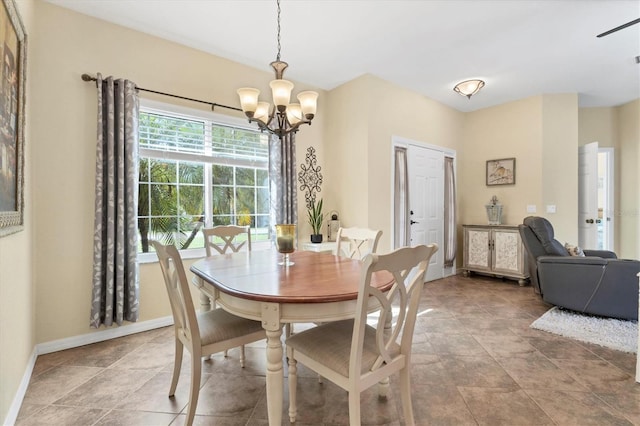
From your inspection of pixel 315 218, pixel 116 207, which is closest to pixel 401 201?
pixel 315 218

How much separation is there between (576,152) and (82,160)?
6160mm

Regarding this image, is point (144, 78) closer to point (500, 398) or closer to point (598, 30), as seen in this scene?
point (500, 398)

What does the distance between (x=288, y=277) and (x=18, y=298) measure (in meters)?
1.67

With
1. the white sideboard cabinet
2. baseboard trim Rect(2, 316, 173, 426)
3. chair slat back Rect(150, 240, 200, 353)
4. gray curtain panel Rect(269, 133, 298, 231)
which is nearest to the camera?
chair slat back Rect(150, 240, 200, 353)

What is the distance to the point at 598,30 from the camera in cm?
282

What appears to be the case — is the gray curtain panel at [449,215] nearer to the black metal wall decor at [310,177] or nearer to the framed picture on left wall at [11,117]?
the black metal wall decor at [310,177]

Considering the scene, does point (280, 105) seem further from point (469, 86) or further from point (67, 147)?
point (469, 86)

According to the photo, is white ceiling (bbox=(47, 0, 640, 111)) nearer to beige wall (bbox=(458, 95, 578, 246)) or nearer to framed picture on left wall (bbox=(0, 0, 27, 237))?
beige wall (bbox=(458, 95, 578, 246))

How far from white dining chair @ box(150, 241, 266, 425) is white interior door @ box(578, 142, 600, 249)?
17.2ft

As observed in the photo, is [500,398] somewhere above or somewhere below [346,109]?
below

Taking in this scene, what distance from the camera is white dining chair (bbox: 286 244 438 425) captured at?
116cm

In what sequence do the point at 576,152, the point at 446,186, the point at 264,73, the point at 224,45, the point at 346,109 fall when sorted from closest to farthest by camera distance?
1. the point at 224,45
2. the point at 264,73
3. the point at 346,109
4. the point at 576,152
5. the point at 446,186

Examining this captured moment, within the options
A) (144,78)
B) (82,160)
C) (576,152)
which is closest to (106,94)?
(144,78)

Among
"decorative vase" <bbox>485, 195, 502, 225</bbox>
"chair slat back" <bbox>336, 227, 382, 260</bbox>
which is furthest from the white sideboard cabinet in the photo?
"chair slat back" <bbox>336, 227, 382, 260</bbox>
